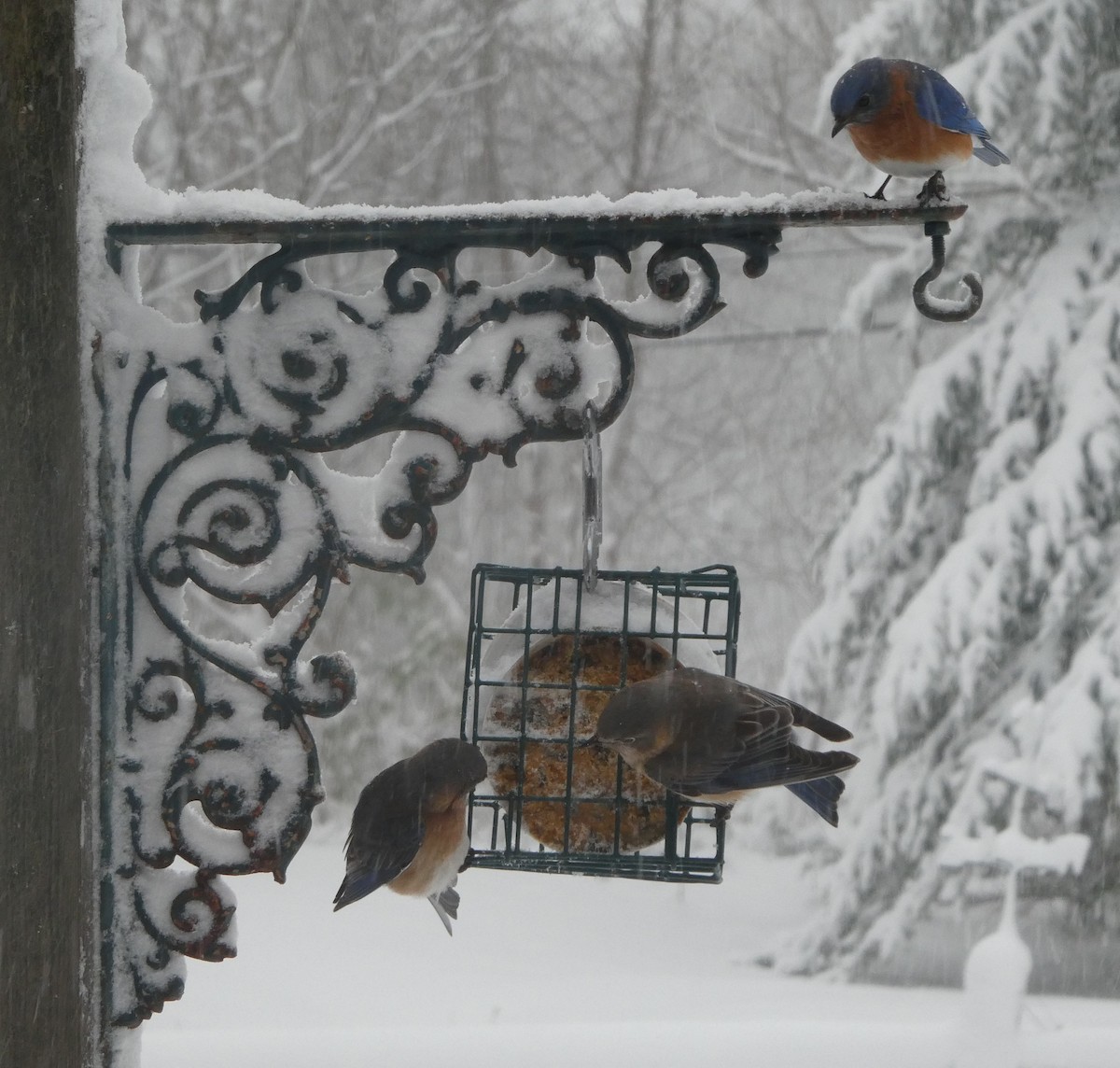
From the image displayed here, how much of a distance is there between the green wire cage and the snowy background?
229 cm

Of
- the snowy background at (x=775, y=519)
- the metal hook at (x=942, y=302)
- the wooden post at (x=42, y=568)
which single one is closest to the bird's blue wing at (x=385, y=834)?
the wooden post at (x=42, y=568)

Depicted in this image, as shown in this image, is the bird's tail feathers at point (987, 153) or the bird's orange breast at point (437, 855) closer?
the bird's tail feathers at point (987, 153)

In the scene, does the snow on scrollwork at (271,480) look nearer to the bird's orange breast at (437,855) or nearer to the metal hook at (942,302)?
the metal hook at (942,302)

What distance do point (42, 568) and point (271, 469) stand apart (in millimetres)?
296

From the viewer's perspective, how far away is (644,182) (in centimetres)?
1066

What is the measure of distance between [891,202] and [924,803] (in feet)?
20.5

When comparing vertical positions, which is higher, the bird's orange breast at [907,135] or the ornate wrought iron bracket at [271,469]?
the bird's orange breast at [907,135]

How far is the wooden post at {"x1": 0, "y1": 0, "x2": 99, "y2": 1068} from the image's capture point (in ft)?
5.34

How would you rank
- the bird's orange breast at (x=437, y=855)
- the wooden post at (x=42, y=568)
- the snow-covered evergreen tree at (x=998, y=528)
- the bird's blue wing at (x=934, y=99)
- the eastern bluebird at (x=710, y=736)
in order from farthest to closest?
the snow-covered evergreen tree at (x=998, y=528) → the bird's orange breast at (x=437, y=855) → the eastern bluebird at (x=710, y=736) → the bird's blue wing at (x=934, y=99) → the wooden post at (x=42, y=568)

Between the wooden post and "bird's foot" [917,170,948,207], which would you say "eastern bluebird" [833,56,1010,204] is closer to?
"bird's foot" [917,170,948,207]

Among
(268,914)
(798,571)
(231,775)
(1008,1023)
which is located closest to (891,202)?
(231,775)

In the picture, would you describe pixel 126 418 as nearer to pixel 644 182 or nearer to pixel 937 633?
pixel 937 633

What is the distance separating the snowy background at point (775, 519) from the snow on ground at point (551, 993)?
3cm

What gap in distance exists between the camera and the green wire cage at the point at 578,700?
220 cm
